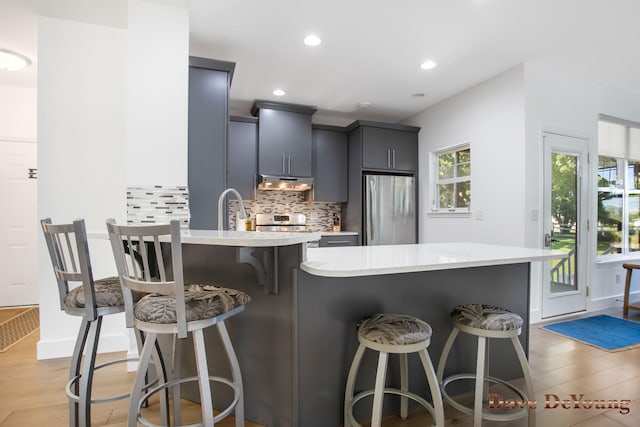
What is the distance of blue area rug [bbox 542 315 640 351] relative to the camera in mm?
2832

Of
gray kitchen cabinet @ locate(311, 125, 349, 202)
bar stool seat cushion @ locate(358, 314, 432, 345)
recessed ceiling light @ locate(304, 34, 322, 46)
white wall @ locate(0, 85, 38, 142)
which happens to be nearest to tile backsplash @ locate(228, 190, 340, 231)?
gray kitchen cabinet @ locate(311, 125, 349, 202)

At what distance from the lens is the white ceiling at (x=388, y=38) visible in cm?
241

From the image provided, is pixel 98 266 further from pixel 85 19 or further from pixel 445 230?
pixel 445 230

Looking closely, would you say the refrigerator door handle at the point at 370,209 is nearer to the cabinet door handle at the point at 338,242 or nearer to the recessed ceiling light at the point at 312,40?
the cabinet door handle at the point at 338,242

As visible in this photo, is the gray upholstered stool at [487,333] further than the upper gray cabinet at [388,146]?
No

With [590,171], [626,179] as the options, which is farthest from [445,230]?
[626,179]

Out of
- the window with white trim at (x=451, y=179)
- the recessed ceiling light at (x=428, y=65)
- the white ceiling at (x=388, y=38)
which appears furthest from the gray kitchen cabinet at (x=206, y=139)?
the window with white trim at (x=451, y=179)

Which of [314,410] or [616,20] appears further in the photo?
[616,20]

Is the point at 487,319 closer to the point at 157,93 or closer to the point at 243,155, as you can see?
the point at 157,93

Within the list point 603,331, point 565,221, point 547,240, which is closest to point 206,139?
point 547,240

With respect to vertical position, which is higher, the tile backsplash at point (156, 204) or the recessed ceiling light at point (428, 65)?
the recessed ceiling light at point (428, 65)

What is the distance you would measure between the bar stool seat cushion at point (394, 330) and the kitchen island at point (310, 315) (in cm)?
21

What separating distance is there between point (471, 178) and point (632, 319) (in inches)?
87.6

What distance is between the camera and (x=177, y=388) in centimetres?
155
